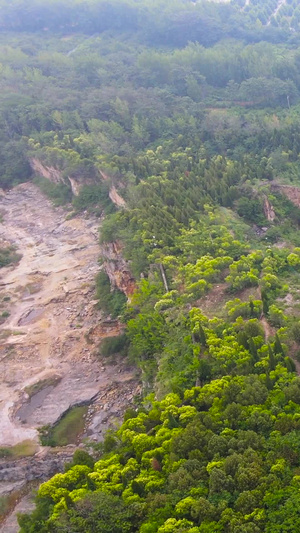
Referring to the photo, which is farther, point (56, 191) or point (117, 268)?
point (56, 191)

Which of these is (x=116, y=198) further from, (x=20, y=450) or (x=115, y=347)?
(x=20, y=450)

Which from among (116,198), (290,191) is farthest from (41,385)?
(290,191)

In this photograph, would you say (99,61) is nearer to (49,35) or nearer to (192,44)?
(192,44)

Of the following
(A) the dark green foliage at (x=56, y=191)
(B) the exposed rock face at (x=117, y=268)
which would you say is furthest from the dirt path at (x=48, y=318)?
(B) the exposed rock face at (x=117, y=268)

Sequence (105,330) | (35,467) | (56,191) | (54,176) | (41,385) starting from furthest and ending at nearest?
(54,176) < (56,191) < (105,330) < (41,385) < (35,467)

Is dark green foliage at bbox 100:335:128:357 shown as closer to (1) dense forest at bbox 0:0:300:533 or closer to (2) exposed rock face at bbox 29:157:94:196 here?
(1) dense forest at bbox 0:0:300:533

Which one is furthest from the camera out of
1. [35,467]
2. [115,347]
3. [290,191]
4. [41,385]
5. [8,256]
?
[8,256]
